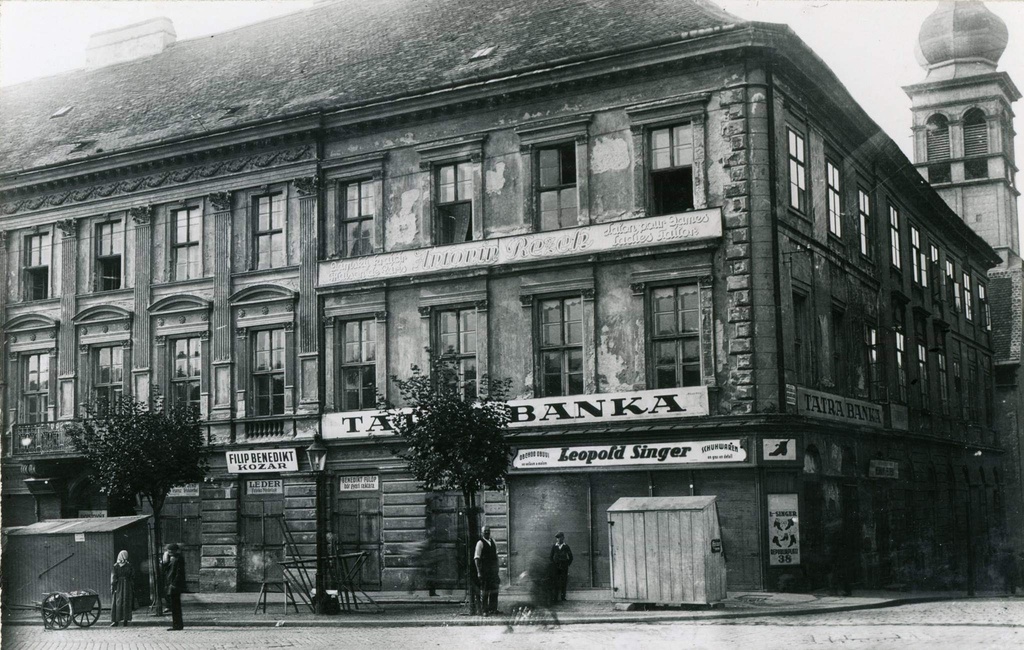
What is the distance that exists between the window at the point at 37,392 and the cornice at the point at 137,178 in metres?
4.35

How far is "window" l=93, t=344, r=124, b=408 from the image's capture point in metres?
31.5

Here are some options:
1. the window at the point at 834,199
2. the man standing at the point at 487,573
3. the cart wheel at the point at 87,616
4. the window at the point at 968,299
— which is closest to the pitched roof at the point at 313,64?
the window at the point at 834,199

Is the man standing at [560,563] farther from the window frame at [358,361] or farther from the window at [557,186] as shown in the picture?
the window at [557,186]

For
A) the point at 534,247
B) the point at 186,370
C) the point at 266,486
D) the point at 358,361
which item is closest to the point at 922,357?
the point at 534,247

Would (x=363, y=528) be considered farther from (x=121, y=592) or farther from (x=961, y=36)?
(x=961, y=36)

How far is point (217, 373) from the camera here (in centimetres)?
3006

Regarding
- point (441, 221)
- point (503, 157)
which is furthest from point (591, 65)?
point (441, 221)

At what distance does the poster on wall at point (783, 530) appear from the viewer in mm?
22984

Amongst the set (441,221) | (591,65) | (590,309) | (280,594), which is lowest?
→ (280,594)

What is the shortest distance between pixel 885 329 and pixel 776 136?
9.37m

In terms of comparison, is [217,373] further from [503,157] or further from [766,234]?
[766,234]

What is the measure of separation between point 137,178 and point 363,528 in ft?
37.9

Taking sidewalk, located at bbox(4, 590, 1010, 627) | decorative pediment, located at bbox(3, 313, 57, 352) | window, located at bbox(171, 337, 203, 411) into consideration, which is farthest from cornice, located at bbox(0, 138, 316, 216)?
sidewalk, located at bbox(4, 590, 1010, 627)

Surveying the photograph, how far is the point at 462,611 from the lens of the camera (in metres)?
22.2
